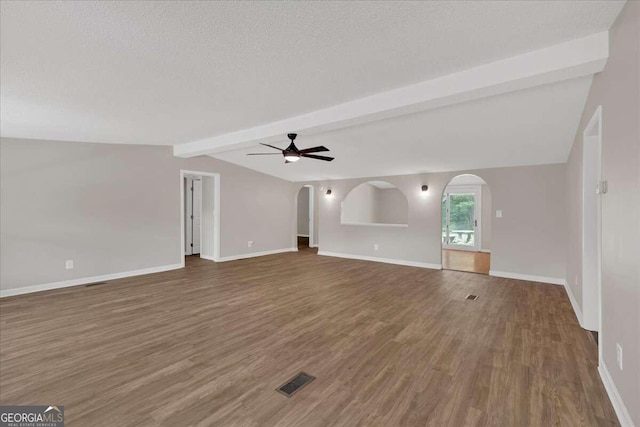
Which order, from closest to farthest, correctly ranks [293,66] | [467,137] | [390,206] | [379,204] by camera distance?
[293,66] < [467,137] < [390,206] < [379,204]

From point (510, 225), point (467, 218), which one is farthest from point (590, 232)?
point (467, 218)

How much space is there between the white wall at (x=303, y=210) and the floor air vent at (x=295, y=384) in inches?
395

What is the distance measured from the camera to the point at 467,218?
9789 mm

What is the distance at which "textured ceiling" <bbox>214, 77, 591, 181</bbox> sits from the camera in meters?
3.42

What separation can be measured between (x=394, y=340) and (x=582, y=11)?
299 centimetres

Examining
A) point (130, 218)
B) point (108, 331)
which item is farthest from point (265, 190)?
point (108, 331)

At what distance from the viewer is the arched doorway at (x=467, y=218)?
30.8 feet

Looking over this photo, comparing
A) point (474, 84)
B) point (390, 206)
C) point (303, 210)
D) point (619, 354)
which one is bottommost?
point (619, 354)

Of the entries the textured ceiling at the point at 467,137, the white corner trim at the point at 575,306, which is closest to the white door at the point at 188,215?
the textured ceiling at the point at 467,137

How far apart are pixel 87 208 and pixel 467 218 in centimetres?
1011

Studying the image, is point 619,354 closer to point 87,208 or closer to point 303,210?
point 87,208

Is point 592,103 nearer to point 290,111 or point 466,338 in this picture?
point 466,338

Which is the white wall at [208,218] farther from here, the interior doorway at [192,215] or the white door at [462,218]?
the white door at [462,218]

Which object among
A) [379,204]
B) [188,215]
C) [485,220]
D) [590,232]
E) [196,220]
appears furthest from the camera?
[379,204]
